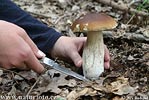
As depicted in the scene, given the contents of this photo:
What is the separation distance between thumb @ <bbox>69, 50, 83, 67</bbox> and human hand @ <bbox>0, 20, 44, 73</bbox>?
45 cm

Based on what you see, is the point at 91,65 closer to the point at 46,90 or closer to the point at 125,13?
the point at 46,90

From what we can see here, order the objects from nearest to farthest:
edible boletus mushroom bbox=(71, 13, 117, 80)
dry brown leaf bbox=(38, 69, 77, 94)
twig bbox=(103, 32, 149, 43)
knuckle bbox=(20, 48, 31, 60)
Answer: knuckle bbox=(20, 48, 31, 60) < dry brown leaf bbox=(38, 69, 77, 94) < edible boletus mushroom bbox=(71, 13, 117, 80) < twig bbox=(103, 32, 149, 43)

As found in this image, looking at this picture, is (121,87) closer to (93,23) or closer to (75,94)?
(75,94)

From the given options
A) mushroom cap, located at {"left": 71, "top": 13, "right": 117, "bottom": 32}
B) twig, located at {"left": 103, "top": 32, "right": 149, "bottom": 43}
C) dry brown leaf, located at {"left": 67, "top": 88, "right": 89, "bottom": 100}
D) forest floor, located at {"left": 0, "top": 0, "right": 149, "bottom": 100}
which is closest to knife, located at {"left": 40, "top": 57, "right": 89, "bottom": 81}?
forest floor, located at {"left": 0, "top": 0, "right": 149, "bottom": 100}

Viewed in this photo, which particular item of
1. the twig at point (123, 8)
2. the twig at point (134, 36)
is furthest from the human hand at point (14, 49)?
the twig at point (123, 8)

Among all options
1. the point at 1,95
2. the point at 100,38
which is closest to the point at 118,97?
the point at 100,38

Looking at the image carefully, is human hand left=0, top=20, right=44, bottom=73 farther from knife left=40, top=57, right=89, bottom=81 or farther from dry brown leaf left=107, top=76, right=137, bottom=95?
dry brown leaf left=107, top=76, right=137, bottom=95

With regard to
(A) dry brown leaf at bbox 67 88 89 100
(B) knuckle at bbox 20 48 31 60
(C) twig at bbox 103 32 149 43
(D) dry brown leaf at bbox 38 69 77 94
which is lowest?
(A) dry brown leaf at bbox 67 88 89 100

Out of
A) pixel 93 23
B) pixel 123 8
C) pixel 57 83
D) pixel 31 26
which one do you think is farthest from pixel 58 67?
pixel 123 8

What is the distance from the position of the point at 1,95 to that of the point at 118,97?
3.13 feet

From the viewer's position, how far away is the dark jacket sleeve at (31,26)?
3.21 metres

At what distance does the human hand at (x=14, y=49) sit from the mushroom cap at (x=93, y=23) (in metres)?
0.41

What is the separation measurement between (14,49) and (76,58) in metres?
0.64

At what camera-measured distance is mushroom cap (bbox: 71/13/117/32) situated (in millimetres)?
2604
